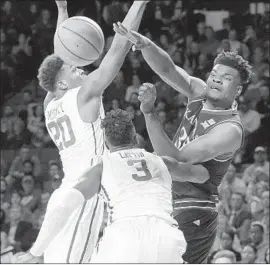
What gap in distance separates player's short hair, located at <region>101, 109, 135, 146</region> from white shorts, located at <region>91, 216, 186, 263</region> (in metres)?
0.53

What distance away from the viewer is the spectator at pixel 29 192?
474 inches

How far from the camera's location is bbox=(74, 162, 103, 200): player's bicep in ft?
16.5

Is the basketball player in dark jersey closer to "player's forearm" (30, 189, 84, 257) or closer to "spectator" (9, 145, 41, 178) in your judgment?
"player's forearm" (30, 189, 84, 257)

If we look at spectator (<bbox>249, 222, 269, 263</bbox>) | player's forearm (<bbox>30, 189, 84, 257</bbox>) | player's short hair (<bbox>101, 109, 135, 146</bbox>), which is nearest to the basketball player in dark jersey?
player's short hair (<bbox>101, 109, 135, 146</bbox>)

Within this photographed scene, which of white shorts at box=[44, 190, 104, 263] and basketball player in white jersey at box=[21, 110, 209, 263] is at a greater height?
basketball player in white jersey at box=[21, 110, 209, 263]

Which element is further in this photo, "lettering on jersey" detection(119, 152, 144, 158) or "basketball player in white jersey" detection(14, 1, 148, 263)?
"basketball player in white jersey" detection(14, 1, 148, 263)

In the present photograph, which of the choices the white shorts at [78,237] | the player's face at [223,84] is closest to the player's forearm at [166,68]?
the player's face at [223,84]

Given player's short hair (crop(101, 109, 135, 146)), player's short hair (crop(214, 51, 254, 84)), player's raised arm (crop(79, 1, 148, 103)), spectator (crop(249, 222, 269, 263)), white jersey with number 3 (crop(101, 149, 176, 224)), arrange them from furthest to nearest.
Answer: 1. spectator (crop(249, 222, 269, 263))
2. player's short hair (crop(214, 51, 254, 84))
3. player's raised arm (crop(79, 1, 148, 103))
4. player's short hair (crop(101, 109, 135, 146))
5. white jersey with number 3 (crop(101, 149, 176, 224))

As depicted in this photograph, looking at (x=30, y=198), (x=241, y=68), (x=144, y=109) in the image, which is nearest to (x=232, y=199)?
(x=30, y=198)

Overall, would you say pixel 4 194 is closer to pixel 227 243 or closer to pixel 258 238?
pixel 227 243

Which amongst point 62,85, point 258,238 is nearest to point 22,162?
point 258,238

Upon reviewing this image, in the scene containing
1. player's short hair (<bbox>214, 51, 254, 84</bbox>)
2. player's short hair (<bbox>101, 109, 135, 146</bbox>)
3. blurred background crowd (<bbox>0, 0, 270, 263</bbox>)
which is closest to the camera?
player's short hair (<bbox>101, 109, 135, 146</bbox>)

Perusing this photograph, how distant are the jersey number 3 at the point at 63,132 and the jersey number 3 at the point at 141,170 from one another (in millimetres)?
1165

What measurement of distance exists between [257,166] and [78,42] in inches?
229
